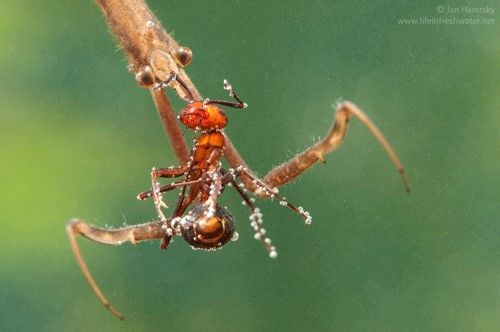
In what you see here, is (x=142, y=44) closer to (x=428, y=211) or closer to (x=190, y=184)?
(x=190, y=184)

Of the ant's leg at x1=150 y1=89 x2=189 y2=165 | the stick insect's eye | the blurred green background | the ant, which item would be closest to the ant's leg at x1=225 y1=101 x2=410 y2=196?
the ant

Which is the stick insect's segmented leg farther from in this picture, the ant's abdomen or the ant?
the ant's abdomen

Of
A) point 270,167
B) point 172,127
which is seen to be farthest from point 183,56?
point 270,167

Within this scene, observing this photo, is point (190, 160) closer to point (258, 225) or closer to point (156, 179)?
point (156, 179)

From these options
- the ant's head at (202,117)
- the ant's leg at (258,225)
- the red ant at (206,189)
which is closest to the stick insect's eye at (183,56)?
the red ant at (206,189)

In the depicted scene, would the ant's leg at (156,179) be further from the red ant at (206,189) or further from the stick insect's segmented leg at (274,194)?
the stick insect's segmented leg at (274,194)

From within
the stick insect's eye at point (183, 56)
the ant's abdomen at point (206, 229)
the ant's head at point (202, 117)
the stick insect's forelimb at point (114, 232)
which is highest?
the stick insect's eye at point (183, 56)

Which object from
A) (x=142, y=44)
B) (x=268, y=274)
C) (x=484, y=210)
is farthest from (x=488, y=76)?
(x=142, y=44)
